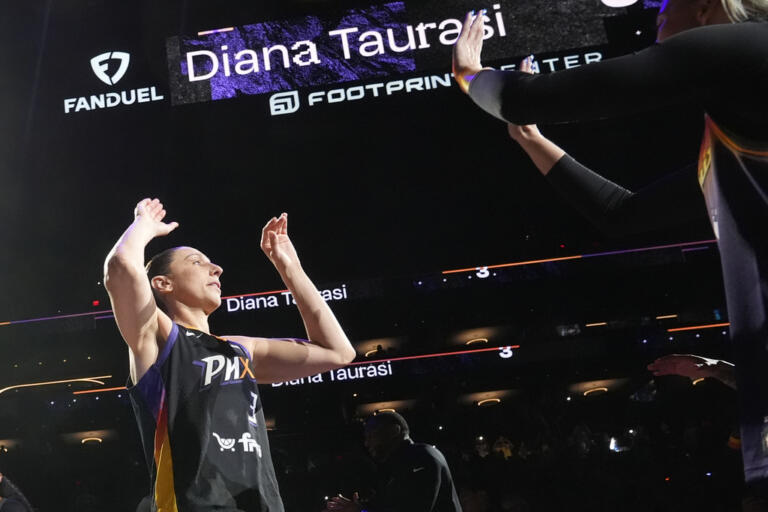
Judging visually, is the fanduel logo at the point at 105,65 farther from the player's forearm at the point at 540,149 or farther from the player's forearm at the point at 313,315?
the player's forearm at the point at 540,149

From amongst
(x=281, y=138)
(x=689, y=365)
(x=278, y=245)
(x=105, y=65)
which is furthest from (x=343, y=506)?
(x=105, y=65)

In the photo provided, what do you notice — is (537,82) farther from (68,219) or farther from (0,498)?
(68,219)

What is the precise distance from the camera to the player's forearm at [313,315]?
2.97 metres

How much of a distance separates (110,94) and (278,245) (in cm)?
471

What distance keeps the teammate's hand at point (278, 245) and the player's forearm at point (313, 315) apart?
0.03 meters

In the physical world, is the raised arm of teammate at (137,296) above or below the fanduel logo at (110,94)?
below

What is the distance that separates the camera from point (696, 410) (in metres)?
8.90

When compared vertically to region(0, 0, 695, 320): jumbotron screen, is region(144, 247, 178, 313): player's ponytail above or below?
below

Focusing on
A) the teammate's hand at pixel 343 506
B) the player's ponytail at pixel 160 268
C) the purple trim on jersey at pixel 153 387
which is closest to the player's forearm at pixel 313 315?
the player's ponytail at pixel 160 268

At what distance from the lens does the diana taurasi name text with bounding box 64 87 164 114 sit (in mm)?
6879

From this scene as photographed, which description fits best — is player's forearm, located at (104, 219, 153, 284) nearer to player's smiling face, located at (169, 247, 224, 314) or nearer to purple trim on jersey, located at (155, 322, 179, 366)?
purple trim on jersey, located at (155, 322, 179, 366)

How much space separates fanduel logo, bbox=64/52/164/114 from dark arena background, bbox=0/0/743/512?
0.09 feet

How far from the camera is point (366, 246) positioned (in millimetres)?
9703

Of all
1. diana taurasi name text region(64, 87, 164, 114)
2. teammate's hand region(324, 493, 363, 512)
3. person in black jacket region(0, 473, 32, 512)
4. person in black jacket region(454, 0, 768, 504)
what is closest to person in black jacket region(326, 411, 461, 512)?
teammate's hand region(324, 493, 363, 512)
